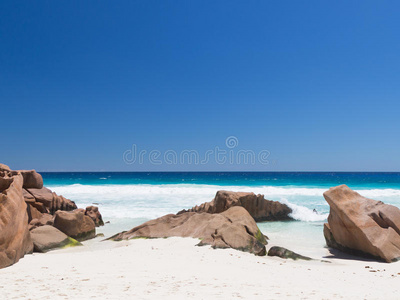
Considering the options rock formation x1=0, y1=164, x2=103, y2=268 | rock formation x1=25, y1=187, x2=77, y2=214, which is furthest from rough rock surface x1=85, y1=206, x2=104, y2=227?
rock formation x1=25, y1=187, x2=77, y2=214

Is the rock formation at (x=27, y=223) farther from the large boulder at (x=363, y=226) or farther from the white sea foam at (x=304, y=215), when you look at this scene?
the white sea foam at (x=304, y=215)

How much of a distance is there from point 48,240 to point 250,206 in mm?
9214

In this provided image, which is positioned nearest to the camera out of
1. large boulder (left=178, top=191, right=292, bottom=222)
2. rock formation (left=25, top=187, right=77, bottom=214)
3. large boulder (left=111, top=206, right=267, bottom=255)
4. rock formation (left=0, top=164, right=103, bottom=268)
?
rock formation (left=0, top=164, right=103, bottom=268)

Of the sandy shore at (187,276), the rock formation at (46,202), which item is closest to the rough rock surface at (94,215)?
the rock formation at (46,202)

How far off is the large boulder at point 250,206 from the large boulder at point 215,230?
3.76 metres

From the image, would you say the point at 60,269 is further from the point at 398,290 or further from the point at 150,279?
the point at 398,290

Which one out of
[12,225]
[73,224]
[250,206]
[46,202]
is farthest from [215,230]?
[46,202]

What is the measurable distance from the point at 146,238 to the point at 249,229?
9.97ft

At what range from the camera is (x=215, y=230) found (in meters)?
9.02

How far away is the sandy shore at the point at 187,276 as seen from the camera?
15.0 feet

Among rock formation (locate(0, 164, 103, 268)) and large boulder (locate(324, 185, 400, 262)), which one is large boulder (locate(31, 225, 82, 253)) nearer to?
rock formation (locate(0, 164, 103, 268))

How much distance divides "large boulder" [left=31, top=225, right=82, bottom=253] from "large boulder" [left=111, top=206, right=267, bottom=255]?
1.70 m

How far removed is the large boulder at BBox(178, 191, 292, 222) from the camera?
1475cm

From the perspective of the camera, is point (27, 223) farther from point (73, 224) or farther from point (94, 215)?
point (94, 215)
